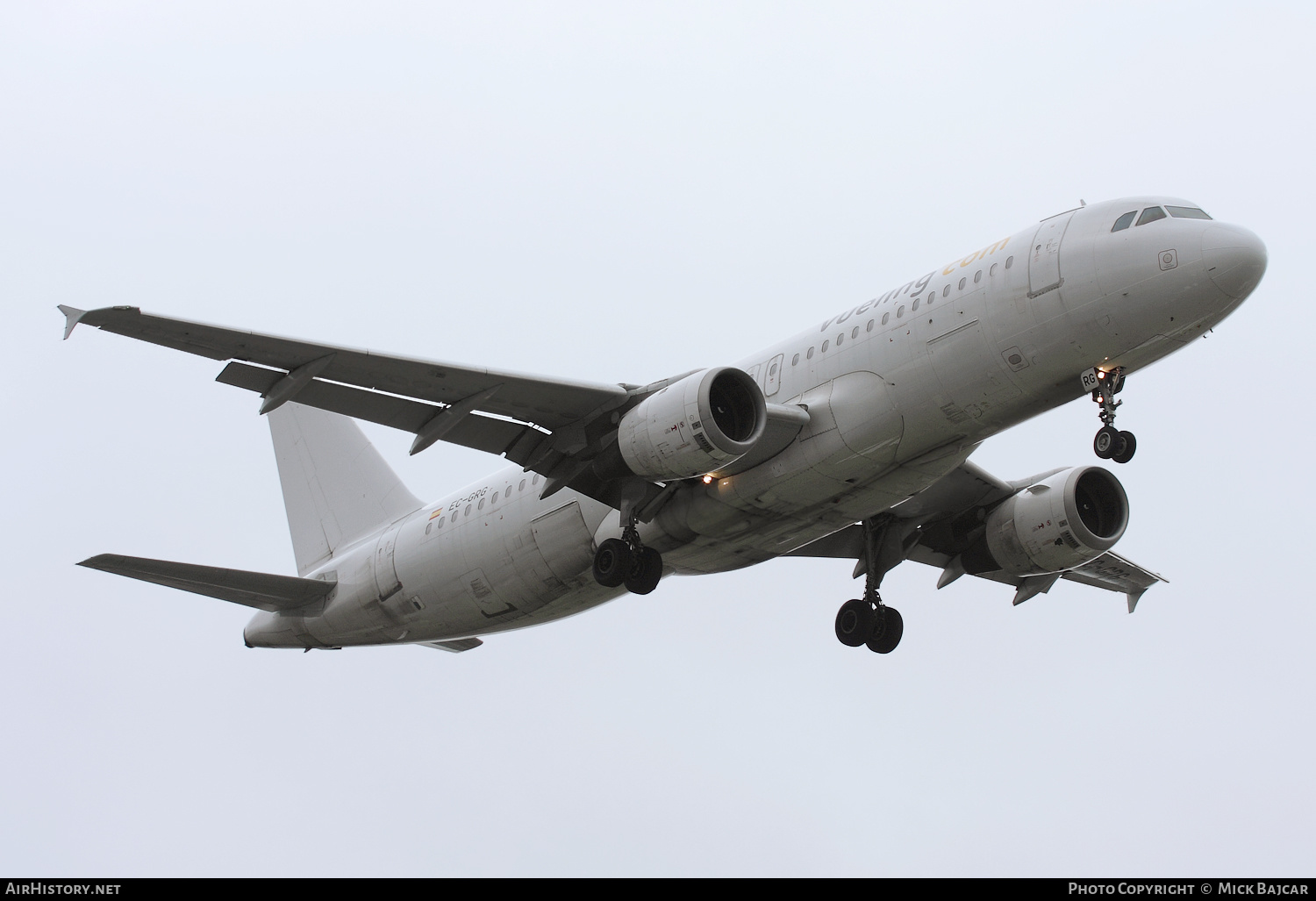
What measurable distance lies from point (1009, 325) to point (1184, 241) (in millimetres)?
2815

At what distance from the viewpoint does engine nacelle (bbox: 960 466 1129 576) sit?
92.4 ft

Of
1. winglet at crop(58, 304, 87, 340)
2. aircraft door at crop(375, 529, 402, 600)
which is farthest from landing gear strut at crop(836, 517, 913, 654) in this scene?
winglet at crop(58, 304, 87, 340)

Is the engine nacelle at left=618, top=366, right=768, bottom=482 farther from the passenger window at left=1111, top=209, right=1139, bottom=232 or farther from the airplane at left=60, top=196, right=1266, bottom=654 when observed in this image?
the passenger window at left=1111, top=209, right=1139, bottom=232

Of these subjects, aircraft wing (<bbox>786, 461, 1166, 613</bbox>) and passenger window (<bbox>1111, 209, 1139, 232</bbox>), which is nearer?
passenger window (<bbox>1111, 209, 1139, 232</bbox>)

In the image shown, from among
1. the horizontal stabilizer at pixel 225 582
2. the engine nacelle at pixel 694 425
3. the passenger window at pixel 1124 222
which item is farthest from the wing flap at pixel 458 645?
the passenger window at pixel 1124 222

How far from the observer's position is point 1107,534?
28.4m

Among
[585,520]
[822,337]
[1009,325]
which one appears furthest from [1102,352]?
[585,520]

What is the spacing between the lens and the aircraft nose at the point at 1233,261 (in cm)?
2119

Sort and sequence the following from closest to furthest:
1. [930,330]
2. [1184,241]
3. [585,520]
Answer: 1. [1184,241]
2. [930,330]
3. [585,520]

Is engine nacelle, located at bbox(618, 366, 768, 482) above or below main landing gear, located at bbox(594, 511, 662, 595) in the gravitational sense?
above

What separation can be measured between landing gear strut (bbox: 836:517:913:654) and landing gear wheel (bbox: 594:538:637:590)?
236 inches

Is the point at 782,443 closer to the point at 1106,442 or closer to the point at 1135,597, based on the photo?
the point at 1106,442

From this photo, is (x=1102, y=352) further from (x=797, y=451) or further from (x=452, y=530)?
(x=452, y=530)

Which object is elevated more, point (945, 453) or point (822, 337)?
point (822, 337)
